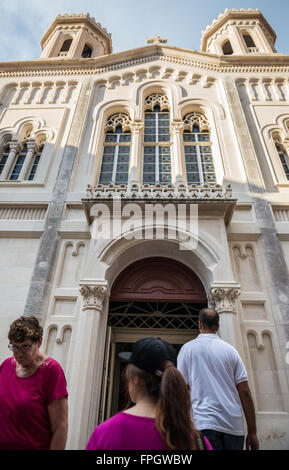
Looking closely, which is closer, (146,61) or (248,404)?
(248,404)

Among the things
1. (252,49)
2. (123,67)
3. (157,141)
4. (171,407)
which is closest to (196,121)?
(157,141)

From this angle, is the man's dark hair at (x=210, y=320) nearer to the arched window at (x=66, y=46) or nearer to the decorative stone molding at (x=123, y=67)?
the decorative stone molding at (x=123, y=67)

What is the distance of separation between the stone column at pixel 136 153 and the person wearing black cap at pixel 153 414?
7.77 meters

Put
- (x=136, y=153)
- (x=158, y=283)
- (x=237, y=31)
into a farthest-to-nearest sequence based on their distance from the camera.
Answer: (x=237, y=31) → (x=136, y=153) → (x=158, y=283)

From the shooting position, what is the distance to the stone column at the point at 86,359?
16.9 feet

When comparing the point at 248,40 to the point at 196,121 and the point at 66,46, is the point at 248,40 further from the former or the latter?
the point at 66,46

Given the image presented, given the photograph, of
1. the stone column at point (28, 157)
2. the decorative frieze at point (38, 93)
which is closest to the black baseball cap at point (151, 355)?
the stone column at point (28, 157)

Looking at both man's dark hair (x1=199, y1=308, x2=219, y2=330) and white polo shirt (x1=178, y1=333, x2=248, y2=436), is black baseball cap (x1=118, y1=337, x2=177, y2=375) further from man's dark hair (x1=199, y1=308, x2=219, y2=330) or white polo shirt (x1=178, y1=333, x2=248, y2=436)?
man's dark hair (x1=199, y1=308, x2=219, y2=330)

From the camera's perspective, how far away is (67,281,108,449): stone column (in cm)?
515

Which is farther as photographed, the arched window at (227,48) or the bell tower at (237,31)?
the arched window at (227,48)

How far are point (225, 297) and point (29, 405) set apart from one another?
4611 millimetres

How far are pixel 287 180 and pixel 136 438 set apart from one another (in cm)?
915

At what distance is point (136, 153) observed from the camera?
10055 millimetres

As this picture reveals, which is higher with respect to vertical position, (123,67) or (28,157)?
(123,67)
